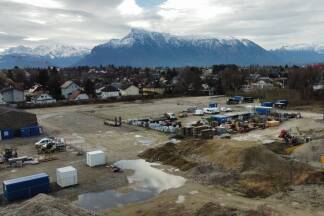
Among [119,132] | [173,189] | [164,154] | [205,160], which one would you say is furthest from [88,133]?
[173,189]

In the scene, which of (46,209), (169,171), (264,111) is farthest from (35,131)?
(264,111)

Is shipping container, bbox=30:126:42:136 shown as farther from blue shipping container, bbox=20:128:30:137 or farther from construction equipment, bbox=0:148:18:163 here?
construction equipment, bbox=0:148:18:163

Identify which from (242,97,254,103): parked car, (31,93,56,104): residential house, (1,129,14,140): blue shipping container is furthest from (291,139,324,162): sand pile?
(31,93,56,104): residential house

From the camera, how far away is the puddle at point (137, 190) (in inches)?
710

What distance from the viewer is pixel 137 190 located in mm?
19656

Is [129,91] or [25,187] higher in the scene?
[129,91]

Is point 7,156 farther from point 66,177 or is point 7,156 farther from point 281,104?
point 281,104

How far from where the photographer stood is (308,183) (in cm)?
1888

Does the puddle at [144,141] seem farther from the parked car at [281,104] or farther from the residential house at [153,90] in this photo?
the residential house at [153,90]

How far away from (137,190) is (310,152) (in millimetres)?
11660

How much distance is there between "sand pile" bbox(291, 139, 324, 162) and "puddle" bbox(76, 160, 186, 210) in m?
8.31

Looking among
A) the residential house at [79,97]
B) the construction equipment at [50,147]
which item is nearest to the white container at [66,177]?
the construction equipment at [50,147]

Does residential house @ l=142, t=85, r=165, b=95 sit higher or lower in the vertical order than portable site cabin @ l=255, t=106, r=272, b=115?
higher

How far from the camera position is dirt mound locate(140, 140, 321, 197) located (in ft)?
62.6
